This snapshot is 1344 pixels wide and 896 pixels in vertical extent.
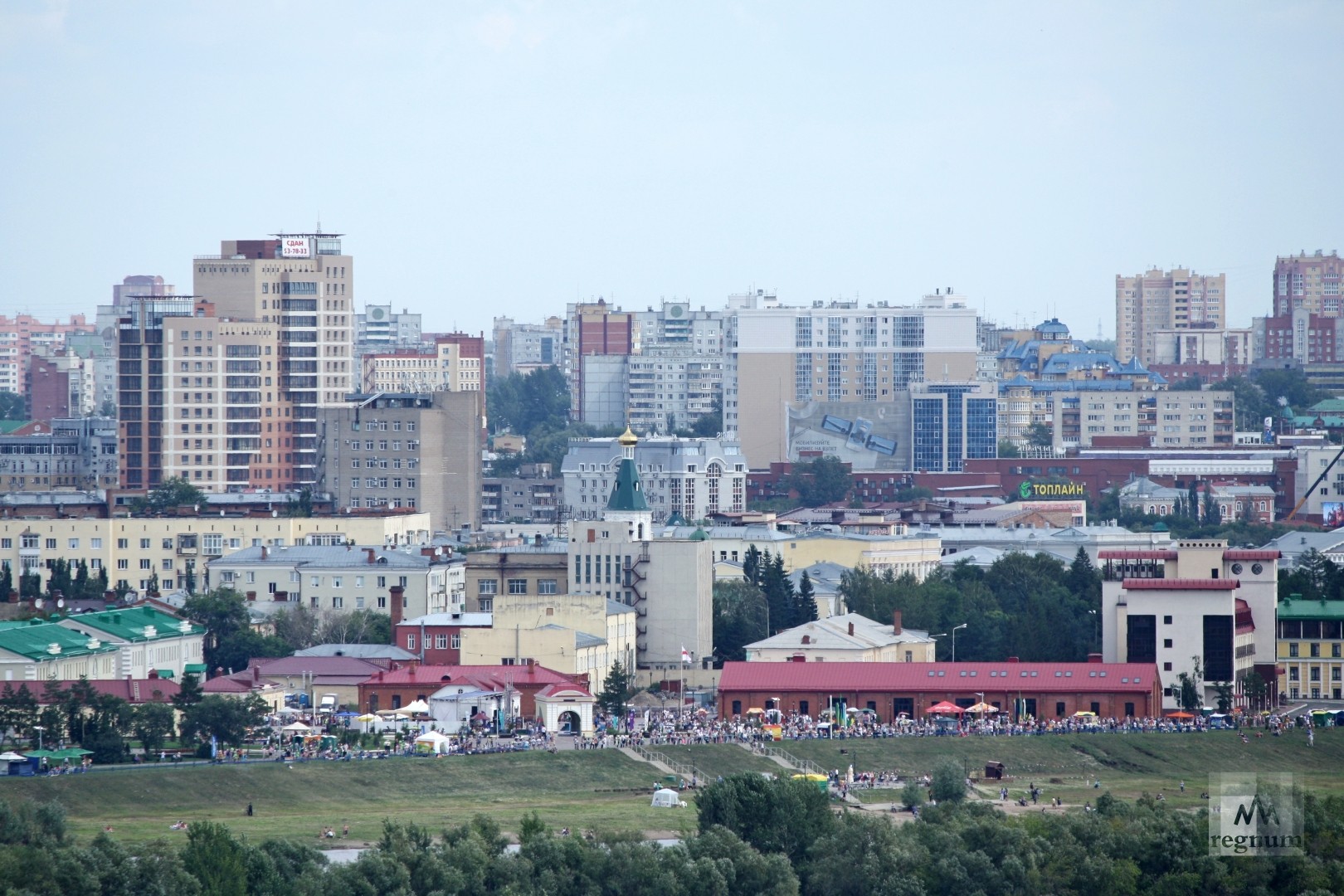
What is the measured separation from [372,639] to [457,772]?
30.2 m

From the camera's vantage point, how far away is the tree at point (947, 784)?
95812 mm

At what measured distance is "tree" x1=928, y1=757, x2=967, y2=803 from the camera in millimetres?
95812

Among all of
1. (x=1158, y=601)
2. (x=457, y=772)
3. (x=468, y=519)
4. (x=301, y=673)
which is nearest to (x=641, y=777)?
(x=457, y=772)

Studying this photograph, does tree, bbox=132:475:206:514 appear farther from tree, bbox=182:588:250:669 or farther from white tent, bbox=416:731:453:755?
white tent, bbox=416:731:453:755

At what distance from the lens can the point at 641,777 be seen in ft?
329

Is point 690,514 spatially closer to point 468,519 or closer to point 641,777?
point 468,519

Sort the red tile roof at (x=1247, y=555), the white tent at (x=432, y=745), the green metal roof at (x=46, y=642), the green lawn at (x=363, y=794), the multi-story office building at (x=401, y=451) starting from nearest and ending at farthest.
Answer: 1. the green lawn at (x=363, y=794)
2. the white tent at (x=432, y=745)
3. the green metal roof at (x=46, y=642)
4. the red tile roof at (x=1247, y=555)
5. the multi-story office building at (x=401, y=451)

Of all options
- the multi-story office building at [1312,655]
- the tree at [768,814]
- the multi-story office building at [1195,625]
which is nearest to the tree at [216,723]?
the tree at [768,814]

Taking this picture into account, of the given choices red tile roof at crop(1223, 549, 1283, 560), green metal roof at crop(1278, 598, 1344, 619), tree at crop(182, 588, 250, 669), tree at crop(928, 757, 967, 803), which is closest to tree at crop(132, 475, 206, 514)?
tree at crop(182, 588, 250, 669)

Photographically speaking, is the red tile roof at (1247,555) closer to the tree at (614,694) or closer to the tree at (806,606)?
the tree at (806,606)

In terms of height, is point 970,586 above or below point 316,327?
below

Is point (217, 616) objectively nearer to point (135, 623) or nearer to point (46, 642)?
point (135, 623)

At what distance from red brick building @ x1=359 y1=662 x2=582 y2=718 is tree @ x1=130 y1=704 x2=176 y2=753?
1295cm

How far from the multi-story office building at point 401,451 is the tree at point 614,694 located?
61508mm
